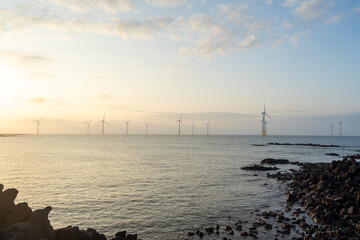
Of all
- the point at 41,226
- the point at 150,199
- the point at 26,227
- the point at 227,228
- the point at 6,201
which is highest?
the point at 6,201

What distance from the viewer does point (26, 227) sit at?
46.8 feet

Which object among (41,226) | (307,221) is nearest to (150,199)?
(41,226)

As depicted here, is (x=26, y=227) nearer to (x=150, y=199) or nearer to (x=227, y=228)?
(x=227, y=228)

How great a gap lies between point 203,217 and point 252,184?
1912cm

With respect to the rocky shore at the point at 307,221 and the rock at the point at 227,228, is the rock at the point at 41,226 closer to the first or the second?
the rocky shore at the point at 307,221

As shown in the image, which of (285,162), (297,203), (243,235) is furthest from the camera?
(285,162)

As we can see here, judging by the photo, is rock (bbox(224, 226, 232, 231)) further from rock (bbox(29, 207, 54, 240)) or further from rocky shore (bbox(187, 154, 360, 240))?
rock (bbox(29, 207, 54, 240))

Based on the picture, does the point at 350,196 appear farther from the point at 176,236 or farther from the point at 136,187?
the point at 136,187

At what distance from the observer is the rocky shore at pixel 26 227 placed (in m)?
13.7

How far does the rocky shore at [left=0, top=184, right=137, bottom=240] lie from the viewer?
539 inches

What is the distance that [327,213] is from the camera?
77.4 ft

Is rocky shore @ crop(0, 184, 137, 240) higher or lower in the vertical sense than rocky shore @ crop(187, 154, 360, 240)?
higher

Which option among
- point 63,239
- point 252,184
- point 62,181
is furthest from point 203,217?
point 62,181

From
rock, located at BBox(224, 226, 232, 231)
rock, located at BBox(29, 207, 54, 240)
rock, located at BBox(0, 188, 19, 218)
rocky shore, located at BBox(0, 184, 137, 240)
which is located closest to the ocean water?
rock, located at BBox(224, 226, 232, 231)
